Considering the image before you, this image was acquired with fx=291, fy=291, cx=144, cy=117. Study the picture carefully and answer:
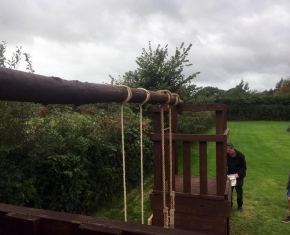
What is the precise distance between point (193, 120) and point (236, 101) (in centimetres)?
2284

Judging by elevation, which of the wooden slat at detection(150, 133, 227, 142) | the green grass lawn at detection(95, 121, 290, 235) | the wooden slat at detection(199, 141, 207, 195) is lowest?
the green grass lawn at detection(95, 121, 290, 235)

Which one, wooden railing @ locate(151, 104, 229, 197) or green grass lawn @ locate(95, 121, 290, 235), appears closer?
wooden railing @ locate(151, 104, 229, 197)

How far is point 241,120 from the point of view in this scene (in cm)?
3334

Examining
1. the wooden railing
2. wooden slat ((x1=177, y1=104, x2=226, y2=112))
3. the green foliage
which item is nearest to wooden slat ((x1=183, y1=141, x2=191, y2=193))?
the wooden railing

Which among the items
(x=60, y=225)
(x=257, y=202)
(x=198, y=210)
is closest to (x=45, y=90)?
(x=60, y=225)

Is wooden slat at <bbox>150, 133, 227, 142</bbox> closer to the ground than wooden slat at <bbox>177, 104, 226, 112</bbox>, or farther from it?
closer to the ground

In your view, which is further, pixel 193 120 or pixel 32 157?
pixel 193 120

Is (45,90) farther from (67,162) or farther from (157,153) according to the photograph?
(67,162)

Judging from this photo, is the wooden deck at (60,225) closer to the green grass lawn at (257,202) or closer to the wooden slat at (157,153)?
the wooden slat at (157,153)

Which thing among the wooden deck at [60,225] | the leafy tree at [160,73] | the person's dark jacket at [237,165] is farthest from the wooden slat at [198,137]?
the leafy tree at [160,73]

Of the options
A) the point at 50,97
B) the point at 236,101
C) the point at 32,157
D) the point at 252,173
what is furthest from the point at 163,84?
the point at 236,101

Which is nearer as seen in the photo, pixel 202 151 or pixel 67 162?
pixel 202 151

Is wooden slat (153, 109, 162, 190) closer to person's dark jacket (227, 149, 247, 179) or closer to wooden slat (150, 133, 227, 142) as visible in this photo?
wooden slat (150, 133, 227, 142)

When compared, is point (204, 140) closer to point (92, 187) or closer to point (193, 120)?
point (92, 187)
